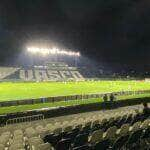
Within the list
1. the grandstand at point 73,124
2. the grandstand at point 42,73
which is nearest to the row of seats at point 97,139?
the grandstand at point 73,124

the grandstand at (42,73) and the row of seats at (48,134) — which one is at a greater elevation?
the grandstand at (42,73)

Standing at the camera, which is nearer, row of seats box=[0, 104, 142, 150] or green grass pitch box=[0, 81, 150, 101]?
row of seats box=[0, 104, 142, 150]

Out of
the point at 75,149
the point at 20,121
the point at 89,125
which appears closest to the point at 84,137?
the point at 75,149

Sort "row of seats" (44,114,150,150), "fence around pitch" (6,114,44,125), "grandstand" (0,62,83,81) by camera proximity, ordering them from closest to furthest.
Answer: "row of seats" (44,114,150,150) → "fence around pitch" (6,114,44,125) → "grandstand" (0,62,83,81)

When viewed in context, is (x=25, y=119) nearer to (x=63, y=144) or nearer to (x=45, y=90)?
(x=63, y=144)

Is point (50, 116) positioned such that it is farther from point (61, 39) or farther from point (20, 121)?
point (61, 39)

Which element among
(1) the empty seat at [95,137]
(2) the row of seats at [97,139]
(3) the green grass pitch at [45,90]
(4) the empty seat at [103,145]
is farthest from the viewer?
(3) the green grass pitch at [45,90]

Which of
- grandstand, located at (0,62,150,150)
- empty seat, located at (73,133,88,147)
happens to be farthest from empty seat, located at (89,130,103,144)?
empty seat, located at (73,133,88,147)

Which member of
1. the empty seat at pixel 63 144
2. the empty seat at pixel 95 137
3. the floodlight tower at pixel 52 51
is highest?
the floodlight tower at pixel 52 51

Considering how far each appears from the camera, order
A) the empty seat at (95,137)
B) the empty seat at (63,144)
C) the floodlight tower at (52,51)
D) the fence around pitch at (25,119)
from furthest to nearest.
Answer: the floodlight tower at (52,51), the fence around pitch at (25,119), the empty seat at (95,137), the empty seat at (63,144)

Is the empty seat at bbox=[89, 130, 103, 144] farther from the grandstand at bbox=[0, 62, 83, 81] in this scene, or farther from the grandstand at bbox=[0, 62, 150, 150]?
the grandstand at bbox=[0, 62, 83, 81]

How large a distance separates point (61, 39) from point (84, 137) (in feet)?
290

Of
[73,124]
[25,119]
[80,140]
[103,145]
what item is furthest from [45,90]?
[103,145]

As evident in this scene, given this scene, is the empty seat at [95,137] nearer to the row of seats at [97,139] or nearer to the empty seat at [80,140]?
the row of seats at [97,139]
